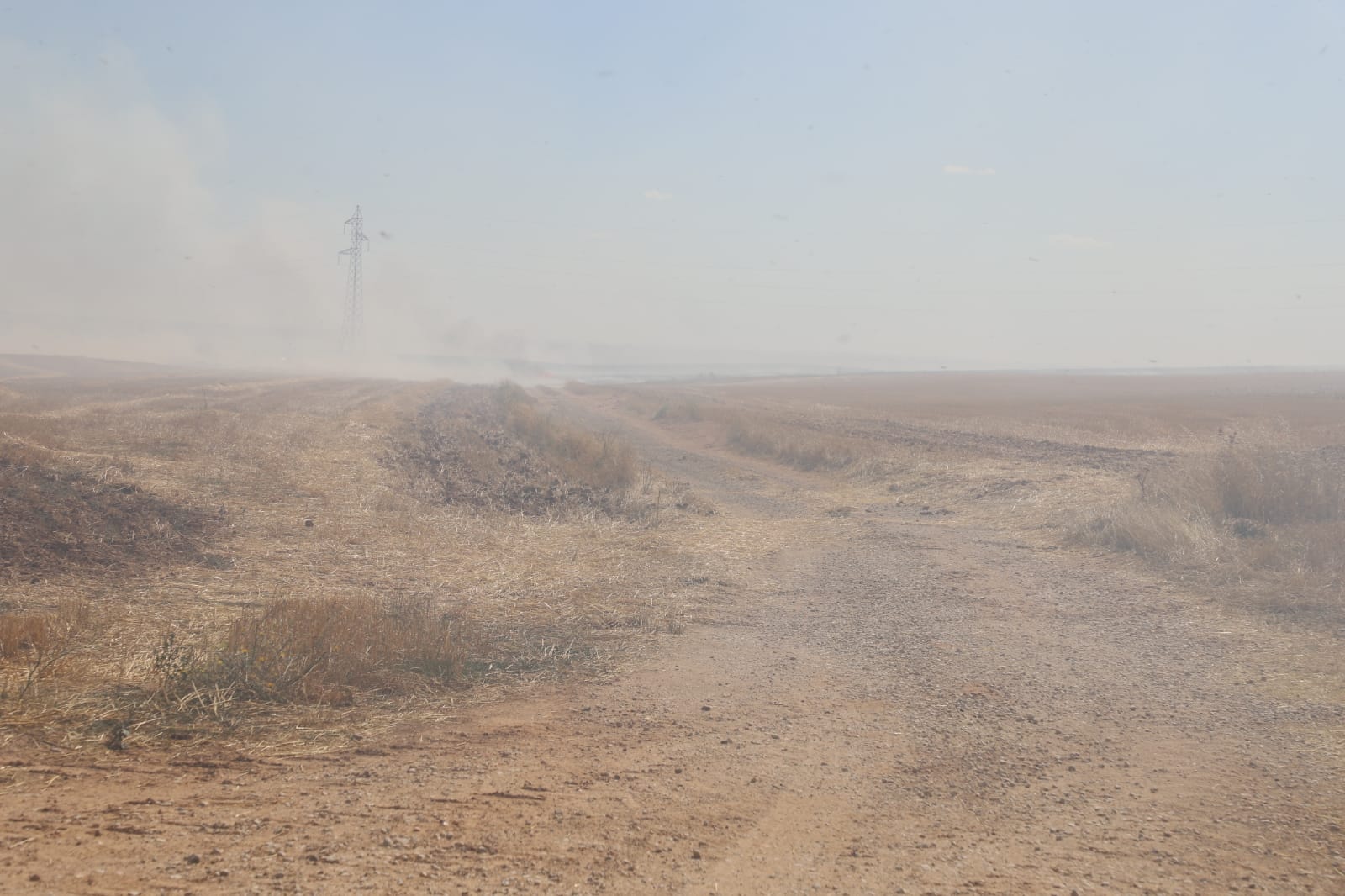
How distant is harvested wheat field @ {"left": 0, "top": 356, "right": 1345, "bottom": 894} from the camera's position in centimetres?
390

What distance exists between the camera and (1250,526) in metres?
11.6

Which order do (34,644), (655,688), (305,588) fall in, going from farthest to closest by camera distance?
(305,588) → (655,688) → (34,644)

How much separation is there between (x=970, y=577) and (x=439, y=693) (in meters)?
7.15

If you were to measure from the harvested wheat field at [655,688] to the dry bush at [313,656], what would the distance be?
3 cm

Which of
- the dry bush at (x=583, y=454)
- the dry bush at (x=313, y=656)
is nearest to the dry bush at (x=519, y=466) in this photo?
the dry bush at (x=583, y=454)

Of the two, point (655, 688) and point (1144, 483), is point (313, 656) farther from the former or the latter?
point (1144, 483)

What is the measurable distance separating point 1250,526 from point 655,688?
9.76m

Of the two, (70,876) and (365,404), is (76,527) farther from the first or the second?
(365,404)

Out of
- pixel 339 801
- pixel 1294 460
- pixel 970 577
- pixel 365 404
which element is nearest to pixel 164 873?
pixel 339 801

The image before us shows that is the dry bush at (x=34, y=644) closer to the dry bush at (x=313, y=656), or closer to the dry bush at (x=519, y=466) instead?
the dry bush at (x=313, y=656)

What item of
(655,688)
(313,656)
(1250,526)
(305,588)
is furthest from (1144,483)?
(313,656)

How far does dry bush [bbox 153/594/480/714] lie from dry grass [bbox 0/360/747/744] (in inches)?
0.6

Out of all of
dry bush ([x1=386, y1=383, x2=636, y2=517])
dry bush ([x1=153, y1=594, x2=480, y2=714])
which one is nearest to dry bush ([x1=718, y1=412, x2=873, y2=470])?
dry bush ([x1=386, y1=383, x2=636, y2=517])

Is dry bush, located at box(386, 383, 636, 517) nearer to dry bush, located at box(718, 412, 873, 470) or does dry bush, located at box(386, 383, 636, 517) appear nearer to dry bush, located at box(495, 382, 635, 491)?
dry bush, located at box(495, 382, 635, 491)
